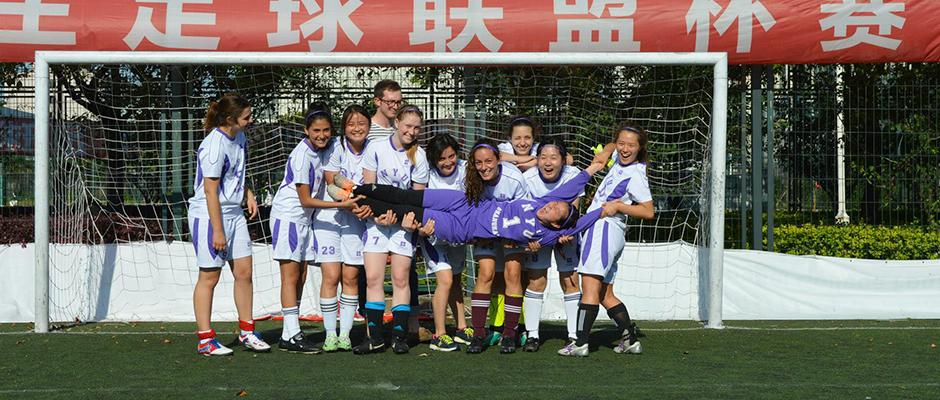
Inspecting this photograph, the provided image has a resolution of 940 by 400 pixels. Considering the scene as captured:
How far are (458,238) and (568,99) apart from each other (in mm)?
3278

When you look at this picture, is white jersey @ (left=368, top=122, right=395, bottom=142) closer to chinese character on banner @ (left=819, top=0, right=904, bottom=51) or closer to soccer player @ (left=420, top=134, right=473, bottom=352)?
soccer player @ (left=420, top=134, right=473, bottom=352)

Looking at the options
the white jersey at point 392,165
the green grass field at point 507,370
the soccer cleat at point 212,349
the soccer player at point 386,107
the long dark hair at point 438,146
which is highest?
the soccer player at point 386,107

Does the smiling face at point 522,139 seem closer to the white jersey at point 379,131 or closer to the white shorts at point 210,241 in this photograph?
the white jersey at point 379,131

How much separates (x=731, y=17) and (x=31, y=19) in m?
6.30

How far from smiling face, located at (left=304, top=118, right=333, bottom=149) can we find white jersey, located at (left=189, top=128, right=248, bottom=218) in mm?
457

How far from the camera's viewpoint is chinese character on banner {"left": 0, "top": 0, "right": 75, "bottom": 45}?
8.93 meters

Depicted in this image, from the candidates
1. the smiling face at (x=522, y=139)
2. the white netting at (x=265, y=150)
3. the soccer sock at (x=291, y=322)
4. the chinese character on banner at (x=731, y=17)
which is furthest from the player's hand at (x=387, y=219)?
the chinese character on banner at (x=731, y=17)

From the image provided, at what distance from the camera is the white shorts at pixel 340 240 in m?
6.37

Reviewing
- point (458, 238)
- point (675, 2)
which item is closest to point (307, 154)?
point (458, 238)

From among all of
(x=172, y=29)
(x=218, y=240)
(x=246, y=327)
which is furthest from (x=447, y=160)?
(x=172, y=29)

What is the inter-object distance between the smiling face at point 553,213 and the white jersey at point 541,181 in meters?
0.38

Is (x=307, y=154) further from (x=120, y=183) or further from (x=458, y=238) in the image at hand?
(x=120, y=183)

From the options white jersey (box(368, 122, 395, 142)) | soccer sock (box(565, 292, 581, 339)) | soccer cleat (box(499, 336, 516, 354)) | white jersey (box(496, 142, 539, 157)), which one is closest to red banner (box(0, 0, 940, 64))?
white jersey (box(368, 122, 395, 142))

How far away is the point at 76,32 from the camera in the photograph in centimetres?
900
